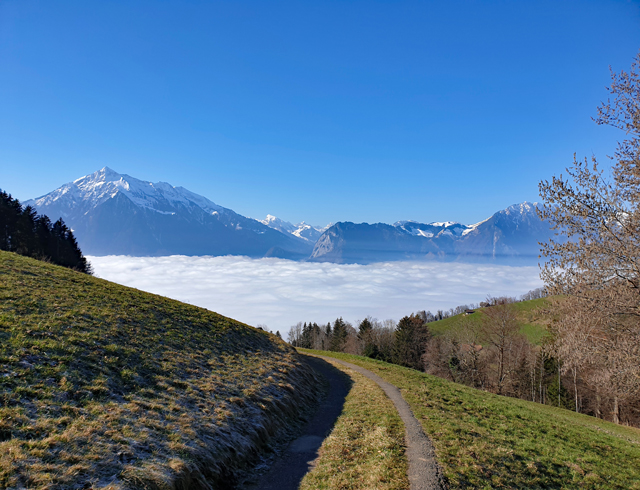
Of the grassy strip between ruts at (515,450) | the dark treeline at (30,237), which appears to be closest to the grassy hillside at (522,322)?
the grassy strip between ruts at (515,450)

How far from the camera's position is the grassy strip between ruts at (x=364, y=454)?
9727 mm

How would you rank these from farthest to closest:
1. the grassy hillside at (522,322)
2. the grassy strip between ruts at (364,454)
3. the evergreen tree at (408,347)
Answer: the grassy hillside at (522,322) < the evergreen tree at (408,347) < the grassy strip between ruts at (364,454)

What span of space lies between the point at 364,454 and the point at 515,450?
20.0ft

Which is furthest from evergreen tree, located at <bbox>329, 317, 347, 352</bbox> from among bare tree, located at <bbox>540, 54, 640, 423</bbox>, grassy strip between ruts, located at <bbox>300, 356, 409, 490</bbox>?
bare tree, located at <bbox>540, 54, 640, 423</bbox>

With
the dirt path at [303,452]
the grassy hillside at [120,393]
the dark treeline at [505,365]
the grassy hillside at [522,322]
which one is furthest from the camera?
the grassy hillside at [522,322]

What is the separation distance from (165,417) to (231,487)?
11.1 ft

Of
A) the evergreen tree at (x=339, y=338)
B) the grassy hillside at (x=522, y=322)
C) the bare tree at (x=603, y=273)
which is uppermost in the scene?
the bare tree at (x=603, y=273)

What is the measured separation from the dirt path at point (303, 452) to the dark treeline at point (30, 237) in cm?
4895

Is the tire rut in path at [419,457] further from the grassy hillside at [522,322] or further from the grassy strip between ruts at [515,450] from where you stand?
the grassy hillside at [522,322]

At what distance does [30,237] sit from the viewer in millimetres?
53500

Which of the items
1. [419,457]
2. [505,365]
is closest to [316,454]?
[419,457]

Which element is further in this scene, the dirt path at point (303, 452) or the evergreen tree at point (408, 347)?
the evergreen tree at point (408, 347)

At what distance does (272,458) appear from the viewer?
41.2 feet

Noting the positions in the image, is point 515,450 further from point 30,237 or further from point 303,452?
point 30,237
